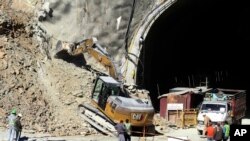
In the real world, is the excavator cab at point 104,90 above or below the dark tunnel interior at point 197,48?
below

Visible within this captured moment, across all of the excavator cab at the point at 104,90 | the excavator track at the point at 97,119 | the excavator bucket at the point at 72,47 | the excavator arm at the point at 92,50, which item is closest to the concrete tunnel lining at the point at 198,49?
the excavator arm at the point at 92,50

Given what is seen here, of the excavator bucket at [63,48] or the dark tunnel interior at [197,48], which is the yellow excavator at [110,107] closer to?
the excavator bucket at [63,48]

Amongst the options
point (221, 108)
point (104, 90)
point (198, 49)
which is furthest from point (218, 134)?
point (198, 49)

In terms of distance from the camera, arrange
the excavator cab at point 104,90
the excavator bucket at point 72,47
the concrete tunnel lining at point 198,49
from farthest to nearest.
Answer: the concrete tunnel lining at point 198,49, the excavator bucket at point 72,47, the excavator cab at point 104,90

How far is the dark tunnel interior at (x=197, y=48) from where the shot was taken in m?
A: 38.8

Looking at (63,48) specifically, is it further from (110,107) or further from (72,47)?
(110,107)

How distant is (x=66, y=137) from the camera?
24062 millimetres

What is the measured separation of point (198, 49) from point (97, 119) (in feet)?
74.5

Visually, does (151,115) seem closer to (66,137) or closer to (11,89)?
(66,137)

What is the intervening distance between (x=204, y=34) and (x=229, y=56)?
19.6ft

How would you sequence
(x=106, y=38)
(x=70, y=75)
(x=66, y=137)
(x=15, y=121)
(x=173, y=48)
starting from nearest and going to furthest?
(x=15, y=121)
(x=66, y=137)
(x=70, y=75)
(x=106, y=38)
(x=173, y=48)

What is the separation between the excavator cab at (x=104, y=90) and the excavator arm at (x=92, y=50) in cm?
203

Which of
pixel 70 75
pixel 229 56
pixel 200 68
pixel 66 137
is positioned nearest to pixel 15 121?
pixel 66 137

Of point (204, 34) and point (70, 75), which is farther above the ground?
point (204, 34)
